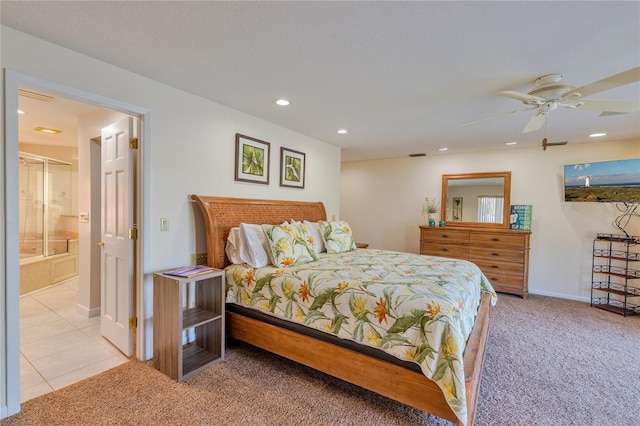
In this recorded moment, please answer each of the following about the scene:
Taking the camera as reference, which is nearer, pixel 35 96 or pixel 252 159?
pixel 35 96

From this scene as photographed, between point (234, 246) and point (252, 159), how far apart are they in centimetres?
110

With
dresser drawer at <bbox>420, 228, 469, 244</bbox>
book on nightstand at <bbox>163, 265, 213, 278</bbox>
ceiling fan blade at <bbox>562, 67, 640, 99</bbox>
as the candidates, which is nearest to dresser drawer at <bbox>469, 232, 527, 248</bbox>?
dresser drawer at <bbox>420, 228, 469, 244</bbox>

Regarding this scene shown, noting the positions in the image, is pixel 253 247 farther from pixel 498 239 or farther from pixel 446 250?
pixel 498 239

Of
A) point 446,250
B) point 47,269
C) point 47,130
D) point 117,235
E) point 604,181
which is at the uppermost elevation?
point 47,130

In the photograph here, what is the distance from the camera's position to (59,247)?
5102mm

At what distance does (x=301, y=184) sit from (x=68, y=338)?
3056 mm

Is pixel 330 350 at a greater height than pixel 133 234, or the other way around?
pixel 133 234

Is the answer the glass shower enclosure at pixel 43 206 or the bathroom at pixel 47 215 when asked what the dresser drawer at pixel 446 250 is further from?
the glass shower enclosure at pixel 43 206

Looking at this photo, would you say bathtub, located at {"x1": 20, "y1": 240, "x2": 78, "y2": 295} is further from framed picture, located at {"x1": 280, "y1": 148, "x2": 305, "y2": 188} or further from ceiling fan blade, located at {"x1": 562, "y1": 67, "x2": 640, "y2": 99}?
ceiling fan blade, located at {"x1": 562, "y1": 67, "x2": 640, "y2": 99}

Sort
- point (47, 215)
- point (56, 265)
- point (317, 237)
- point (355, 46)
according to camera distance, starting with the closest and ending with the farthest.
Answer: point (355, 46)
point (317, 237)
point (56, 265)
point (47, 215)

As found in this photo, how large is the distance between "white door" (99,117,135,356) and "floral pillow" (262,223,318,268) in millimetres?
1214

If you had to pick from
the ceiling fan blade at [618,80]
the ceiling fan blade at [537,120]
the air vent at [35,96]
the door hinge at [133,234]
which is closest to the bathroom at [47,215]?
the air vent at [35,96]

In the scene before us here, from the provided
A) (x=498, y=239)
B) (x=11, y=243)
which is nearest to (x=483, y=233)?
(x=498, y=239)

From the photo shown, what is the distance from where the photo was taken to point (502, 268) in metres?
4.51
